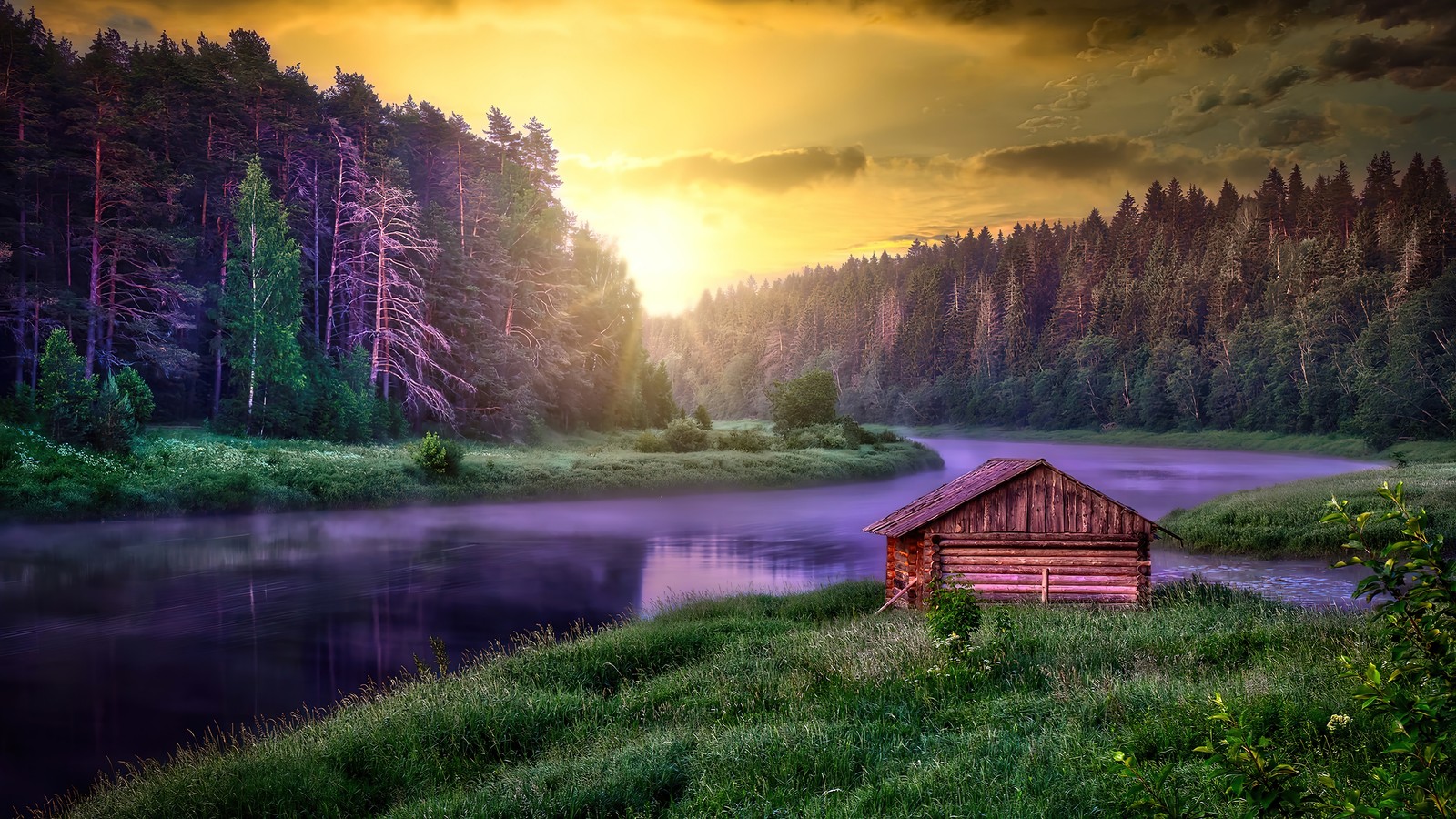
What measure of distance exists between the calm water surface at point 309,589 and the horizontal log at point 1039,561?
8.60m

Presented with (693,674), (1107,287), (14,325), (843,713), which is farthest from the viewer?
(1107,287)

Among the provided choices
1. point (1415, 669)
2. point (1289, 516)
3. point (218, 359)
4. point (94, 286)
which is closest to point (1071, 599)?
point (1415, 669)

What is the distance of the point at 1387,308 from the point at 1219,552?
69.6 meters

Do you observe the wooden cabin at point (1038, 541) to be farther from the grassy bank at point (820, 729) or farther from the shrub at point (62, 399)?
the shrub at point (62, 399)

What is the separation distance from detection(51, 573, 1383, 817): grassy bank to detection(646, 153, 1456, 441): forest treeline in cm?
7004

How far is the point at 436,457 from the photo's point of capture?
45.9 meters

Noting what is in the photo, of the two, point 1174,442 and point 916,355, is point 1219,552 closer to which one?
point 1174,442

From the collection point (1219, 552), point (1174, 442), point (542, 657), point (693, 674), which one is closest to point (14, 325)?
point (542, 657)

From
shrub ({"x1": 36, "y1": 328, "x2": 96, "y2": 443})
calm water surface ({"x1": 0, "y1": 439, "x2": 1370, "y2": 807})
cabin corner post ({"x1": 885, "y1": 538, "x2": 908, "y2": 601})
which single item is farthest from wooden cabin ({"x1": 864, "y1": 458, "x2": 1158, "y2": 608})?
shrub ({"x1": 36, "y1": 328, "x2": 96, "y2": 443})

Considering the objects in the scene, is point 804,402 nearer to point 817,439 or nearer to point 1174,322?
point 817,439

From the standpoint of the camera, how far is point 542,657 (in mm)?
16203

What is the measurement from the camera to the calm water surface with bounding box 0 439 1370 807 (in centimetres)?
1728

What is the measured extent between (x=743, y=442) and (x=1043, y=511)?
48758 mm

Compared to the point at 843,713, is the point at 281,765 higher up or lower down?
lower down
